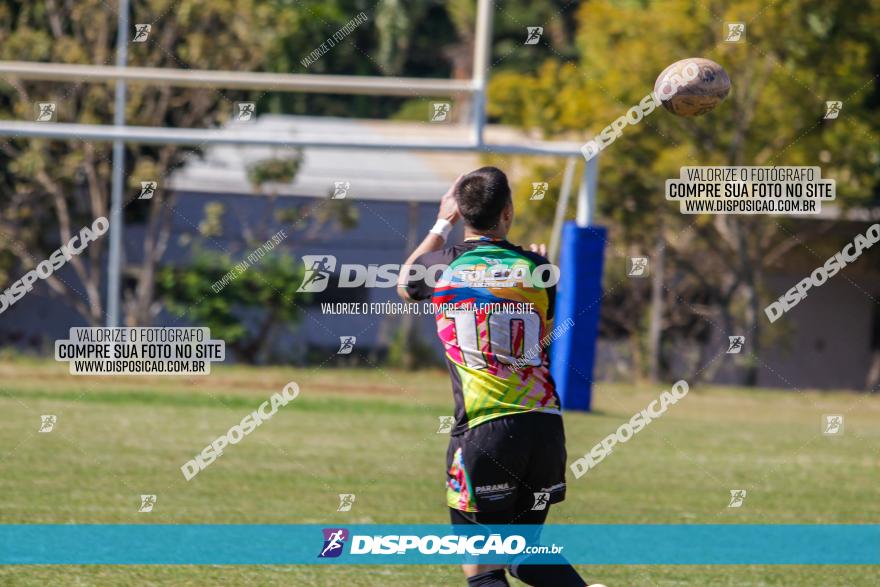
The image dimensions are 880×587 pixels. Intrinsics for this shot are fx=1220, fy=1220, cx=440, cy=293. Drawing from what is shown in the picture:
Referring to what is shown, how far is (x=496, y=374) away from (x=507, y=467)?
14.8 inches

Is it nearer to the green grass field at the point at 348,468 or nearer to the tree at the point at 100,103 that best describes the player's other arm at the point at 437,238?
the green grass field at the point at 348,468

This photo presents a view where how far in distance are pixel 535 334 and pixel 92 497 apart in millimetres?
4956

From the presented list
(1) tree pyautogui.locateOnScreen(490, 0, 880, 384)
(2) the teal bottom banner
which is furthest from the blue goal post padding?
(1) tree pyautogui.locateOnScreen(490, 0, 880, 384)

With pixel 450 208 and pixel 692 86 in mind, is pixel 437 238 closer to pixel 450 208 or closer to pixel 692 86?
pixel 450 208

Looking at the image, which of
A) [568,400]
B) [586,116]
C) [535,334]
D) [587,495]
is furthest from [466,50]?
[535,334]

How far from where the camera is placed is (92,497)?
28.9 feet

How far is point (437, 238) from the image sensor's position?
5.21 m

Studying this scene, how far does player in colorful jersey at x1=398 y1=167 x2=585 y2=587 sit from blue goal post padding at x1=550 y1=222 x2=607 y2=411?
804 centimetres

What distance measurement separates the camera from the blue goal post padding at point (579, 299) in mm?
13109

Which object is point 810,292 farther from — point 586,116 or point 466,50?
point 466,50

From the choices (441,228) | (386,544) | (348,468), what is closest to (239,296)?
(348,468)

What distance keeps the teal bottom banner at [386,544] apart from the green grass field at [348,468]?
0.20 m

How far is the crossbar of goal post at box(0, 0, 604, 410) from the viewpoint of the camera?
37.4 feet

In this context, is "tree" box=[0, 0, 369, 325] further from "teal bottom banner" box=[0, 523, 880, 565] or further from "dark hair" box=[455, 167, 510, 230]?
"dark hair" box=[455, 167, 510, 230]
